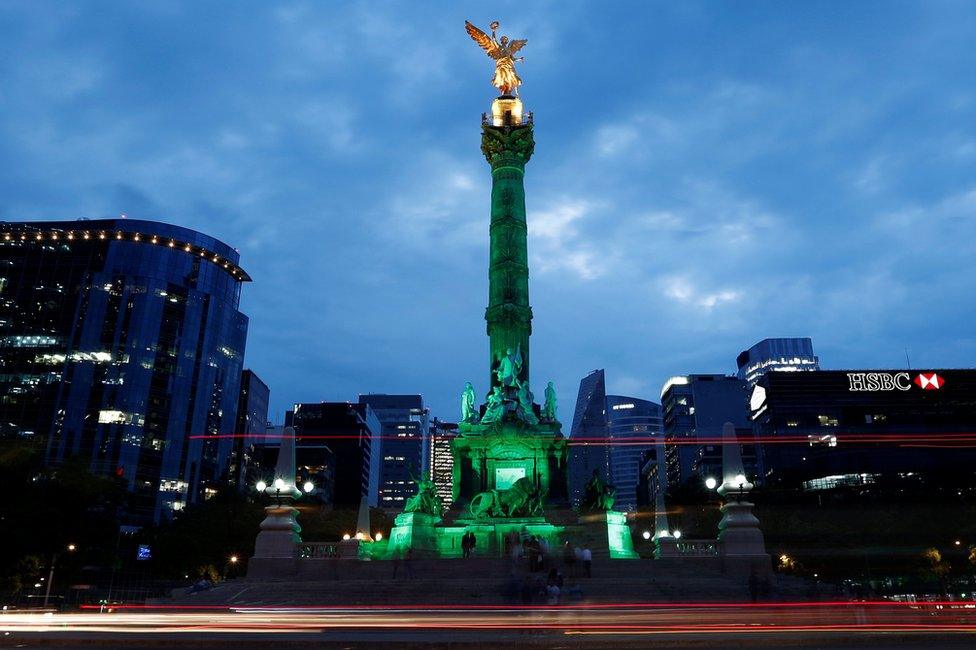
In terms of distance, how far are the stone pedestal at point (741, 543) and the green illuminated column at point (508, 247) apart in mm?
21952

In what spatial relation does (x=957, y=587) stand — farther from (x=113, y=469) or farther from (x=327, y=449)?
(x=327, y=449)

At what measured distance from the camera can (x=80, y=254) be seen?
94.2 metres

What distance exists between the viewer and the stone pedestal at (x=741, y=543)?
88.2 ft

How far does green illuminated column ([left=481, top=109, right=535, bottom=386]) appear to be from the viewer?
5028 cm

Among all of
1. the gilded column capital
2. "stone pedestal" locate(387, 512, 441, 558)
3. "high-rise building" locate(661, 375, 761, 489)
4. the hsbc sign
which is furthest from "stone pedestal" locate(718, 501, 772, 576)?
"high-rise building" locate(661, 375, 761, 489)

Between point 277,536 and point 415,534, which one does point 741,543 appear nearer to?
point 415,534

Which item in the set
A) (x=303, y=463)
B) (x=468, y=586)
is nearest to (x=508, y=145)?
(x=468, y=586)

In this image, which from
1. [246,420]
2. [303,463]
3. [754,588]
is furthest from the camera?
[303,463]

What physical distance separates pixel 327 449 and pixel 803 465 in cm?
8391

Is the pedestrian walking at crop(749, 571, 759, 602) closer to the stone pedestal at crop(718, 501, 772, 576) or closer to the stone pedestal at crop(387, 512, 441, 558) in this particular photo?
the stone pedestal at crop(718, 501, 772, 576)

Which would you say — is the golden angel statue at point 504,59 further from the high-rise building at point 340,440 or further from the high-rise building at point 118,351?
the high-rise building at point 340,440

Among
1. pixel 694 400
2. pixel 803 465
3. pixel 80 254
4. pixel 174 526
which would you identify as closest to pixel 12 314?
pixel 80 254

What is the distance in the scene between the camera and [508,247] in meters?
52.0

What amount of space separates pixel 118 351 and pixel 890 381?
335ft
